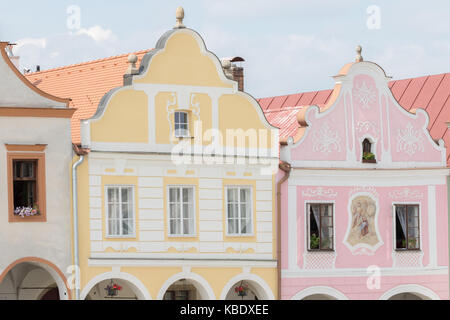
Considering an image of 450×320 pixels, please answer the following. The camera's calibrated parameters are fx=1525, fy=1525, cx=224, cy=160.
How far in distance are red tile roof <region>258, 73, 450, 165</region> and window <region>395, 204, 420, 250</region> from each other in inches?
100

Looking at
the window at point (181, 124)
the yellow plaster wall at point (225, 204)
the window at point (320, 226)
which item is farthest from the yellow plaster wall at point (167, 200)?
the window at point (320, 226)

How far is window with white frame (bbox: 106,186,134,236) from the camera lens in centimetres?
4716

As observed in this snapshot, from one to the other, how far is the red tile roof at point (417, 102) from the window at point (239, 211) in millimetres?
3296

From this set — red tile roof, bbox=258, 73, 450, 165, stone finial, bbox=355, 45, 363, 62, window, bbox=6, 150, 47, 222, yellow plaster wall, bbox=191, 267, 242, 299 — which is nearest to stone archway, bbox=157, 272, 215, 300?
yellow plaster wall, bbox=191, 267, 242, 299

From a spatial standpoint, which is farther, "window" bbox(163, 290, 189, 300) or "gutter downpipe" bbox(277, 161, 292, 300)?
"window" bbox(163, 290, 189, 300)

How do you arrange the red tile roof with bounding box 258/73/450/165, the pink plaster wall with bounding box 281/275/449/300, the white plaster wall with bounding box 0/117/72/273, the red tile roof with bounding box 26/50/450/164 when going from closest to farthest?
1. the white plaster wall with bounding box 0/117/72/273
2. the red tile roof with bounding box 26/50/450/164
3. the pink plaster wall with bounding box 281/275/449/300
4. the red tile roof with bounding box 258/73/450/165

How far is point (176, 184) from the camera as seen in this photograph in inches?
1897

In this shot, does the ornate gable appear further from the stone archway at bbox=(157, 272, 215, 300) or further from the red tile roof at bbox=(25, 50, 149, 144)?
the red tile roof at bbox=(25, 50, 149, 144)

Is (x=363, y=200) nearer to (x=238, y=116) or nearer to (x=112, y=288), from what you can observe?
(x=238, y=116)

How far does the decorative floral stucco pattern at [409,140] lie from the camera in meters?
52.4

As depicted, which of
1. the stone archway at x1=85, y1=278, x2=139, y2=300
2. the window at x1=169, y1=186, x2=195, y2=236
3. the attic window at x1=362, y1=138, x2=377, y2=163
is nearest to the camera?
the window at x1=169, y1=186, x2=195, y2=236

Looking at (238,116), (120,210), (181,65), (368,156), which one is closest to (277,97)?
(368,156)

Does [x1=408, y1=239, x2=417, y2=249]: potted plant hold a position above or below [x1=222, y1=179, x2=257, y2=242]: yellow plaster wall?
below

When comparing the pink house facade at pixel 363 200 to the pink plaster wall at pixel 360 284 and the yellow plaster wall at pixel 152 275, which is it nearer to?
the pink plaster wall at pixel 360 284
